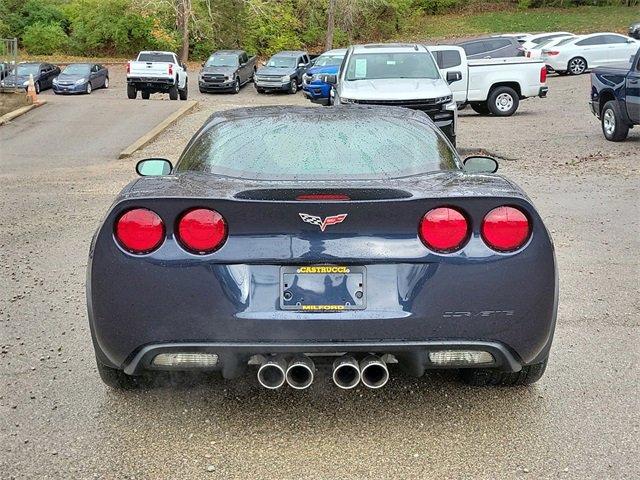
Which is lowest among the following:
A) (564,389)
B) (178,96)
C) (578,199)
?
(178,96)

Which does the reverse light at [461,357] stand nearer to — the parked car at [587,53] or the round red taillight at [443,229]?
the round red taillight at [443,229]

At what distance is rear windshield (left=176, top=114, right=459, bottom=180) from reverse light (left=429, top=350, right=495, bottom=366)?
975mm

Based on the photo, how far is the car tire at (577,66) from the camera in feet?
113

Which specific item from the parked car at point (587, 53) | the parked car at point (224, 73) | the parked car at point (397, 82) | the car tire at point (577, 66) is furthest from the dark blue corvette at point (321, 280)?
the car tire at point (577, 66)

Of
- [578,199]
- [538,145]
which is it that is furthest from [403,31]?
[578,199]

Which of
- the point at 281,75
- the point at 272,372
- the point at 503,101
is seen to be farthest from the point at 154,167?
the point at 281,75

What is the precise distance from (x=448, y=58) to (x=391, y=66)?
7125 millimetres

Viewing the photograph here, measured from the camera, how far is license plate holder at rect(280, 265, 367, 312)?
3611 mm

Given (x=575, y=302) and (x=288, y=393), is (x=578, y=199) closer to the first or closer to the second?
(x=575, y=302)

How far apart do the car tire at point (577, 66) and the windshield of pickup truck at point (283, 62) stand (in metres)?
11.5

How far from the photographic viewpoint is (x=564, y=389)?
4438 millimetres

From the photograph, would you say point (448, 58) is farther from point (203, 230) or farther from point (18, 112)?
point (203, 230)

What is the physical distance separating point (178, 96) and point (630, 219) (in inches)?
954

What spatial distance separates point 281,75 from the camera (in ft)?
113
